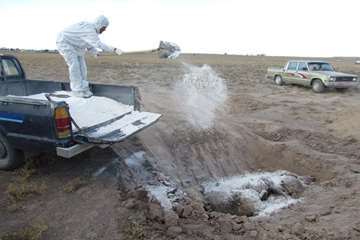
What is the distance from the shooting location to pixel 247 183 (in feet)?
21.8

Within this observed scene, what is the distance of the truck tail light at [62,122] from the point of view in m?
5.12

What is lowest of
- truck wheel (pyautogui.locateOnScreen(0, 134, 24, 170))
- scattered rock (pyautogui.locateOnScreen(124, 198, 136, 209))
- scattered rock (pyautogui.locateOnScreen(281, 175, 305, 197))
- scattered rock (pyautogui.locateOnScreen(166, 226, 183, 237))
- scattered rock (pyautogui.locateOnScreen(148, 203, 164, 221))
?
scattered rock (pyautogui.locateOnScreen(281, 175, 305, 197))

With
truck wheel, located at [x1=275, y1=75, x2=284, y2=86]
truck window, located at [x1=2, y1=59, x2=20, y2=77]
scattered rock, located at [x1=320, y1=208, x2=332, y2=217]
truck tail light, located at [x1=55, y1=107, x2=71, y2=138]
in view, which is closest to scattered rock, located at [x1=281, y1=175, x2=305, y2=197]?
scattered rock, located at [x1=320, y1=208, x2=332, y2=217]

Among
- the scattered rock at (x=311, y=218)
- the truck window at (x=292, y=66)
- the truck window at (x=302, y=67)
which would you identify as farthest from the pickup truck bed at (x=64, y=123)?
the truck window at (x=292, y=66)

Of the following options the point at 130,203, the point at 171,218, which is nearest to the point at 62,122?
the point at 130,203

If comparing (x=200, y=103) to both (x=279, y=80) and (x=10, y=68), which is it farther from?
(x=279, y=80)

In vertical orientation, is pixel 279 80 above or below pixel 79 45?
below

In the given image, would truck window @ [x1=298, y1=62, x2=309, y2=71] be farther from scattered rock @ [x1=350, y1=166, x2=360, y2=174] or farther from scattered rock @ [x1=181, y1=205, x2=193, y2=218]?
scattered rock @ [x1=181, y1=205, x2=193, y2=218]

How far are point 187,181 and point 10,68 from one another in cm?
398

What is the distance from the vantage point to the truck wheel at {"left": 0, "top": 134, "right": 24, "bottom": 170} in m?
5.72

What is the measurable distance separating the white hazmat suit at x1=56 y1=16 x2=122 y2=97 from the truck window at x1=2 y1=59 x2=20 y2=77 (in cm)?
96

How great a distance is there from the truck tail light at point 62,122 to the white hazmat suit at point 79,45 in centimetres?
187

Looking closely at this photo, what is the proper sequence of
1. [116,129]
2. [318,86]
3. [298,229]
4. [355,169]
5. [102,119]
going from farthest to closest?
[318,86], [355,169], [102,119], [116,129], [298,229]

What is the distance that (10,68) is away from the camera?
7516 mm
